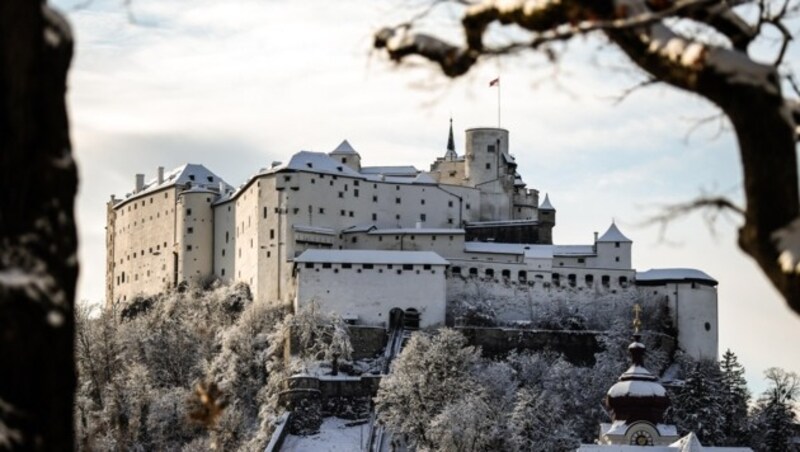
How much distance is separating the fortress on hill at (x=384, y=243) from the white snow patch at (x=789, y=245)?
7197cm

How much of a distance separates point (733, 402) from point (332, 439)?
16.4 metres

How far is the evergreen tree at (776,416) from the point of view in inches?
2709

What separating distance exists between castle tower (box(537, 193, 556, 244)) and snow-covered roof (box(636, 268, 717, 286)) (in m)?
9.05

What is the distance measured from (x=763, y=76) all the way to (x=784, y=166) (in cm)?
32

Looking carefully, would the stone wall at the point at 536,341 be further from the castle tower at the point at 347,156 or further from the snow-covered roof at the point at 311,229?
the castle tower at the point at 347,156

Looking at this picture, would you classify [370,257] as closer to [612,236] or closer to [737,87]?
[612,236]

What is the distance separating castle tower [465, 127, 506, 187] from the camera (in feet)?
311

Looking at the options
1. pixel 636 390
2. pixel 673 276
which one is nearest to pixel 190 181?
pixel 673 276

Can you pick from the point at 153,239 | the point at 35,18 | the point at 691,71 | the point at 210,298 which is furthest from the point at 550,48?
the point at 153,239

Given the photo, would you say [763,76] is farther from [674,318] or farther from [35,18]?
[674,318]

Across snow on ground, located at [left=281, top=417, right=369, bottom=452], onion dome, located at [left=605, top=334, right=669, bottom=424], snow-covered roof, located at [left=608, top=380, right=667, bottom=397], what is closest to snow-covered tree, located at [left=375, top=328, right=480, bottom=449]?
snow on ground, located at [left=281, top=417, right=369, bottom=452]

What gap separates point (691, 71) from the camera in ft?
20.3

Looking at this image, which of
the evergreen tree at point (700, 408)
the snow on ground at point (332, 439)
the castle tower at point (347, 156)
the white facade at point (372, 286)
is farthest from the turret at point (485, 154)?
the snow on ground at point (332, 439)

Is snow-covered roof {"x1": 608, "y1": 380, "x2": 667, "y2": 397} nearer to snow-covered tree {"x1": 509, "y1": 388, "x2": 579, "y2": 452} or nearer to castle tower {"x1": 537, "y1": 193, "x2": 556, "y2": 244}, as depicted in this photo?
snow-covered tree {"x1": 509, "y1": 388, "x2": 579, "y2": 452}
